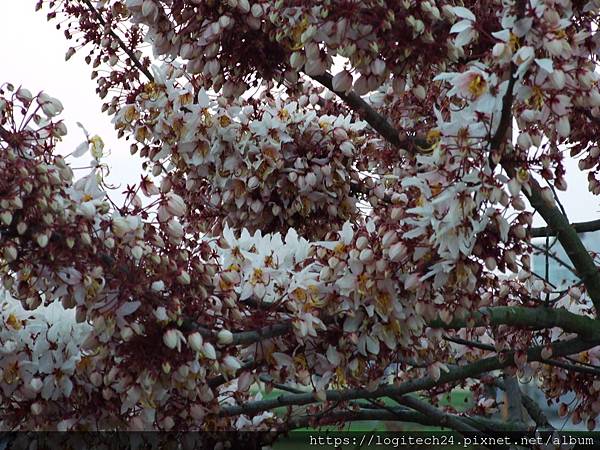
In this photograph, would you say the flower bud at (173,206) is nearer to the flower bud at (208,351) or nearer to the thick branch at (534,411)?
the flower bud at (208,351)

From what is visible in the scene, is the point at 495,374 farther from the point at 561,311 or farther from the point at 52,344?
the point at 52,344

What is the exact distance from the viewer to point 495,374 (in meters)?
5.33

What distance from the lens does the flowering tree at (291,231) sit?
2549mm

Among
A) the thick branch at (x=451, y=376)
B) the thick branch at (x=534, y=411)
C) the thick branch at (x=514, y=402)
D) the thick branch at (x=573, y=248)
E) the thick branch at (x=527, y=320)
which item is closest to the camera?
the thick branch at (x=527, y=320)

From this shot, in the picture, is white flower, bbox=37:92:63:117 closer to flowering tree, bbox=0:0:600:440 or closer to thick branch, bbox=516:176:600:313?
flowering tree, bbox=0:0:600:440

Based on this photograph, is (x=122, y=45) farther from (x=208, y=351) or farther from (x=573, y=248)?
(x=573, y=248)

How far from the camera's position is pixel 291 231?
337 cm

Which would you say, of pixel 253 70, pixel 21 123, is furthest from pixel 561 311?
pixel 21 123

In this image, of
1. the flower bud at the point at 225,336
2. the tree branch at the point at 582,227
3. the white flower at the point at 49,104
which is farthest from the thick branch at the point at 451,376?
the white flower at the point at 49,104

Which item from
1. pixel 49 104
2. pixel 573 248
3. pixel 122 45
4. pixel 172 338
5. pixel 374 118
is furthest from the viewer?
pixel 122 45

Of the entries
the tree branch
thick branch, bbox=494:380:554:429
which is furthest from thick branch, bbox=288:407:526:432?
the tree branch

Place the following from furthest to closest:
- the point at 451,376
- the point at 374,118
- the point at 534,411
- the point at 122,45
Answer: the point at 534,411 < the point at 122,45 < the point at 374,118 < the point at 451,376

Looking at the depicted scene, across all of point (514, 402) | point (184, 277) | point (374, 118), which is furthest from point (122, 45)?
point (514, 402)

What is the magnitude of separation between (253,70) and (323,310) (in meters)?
1.10
